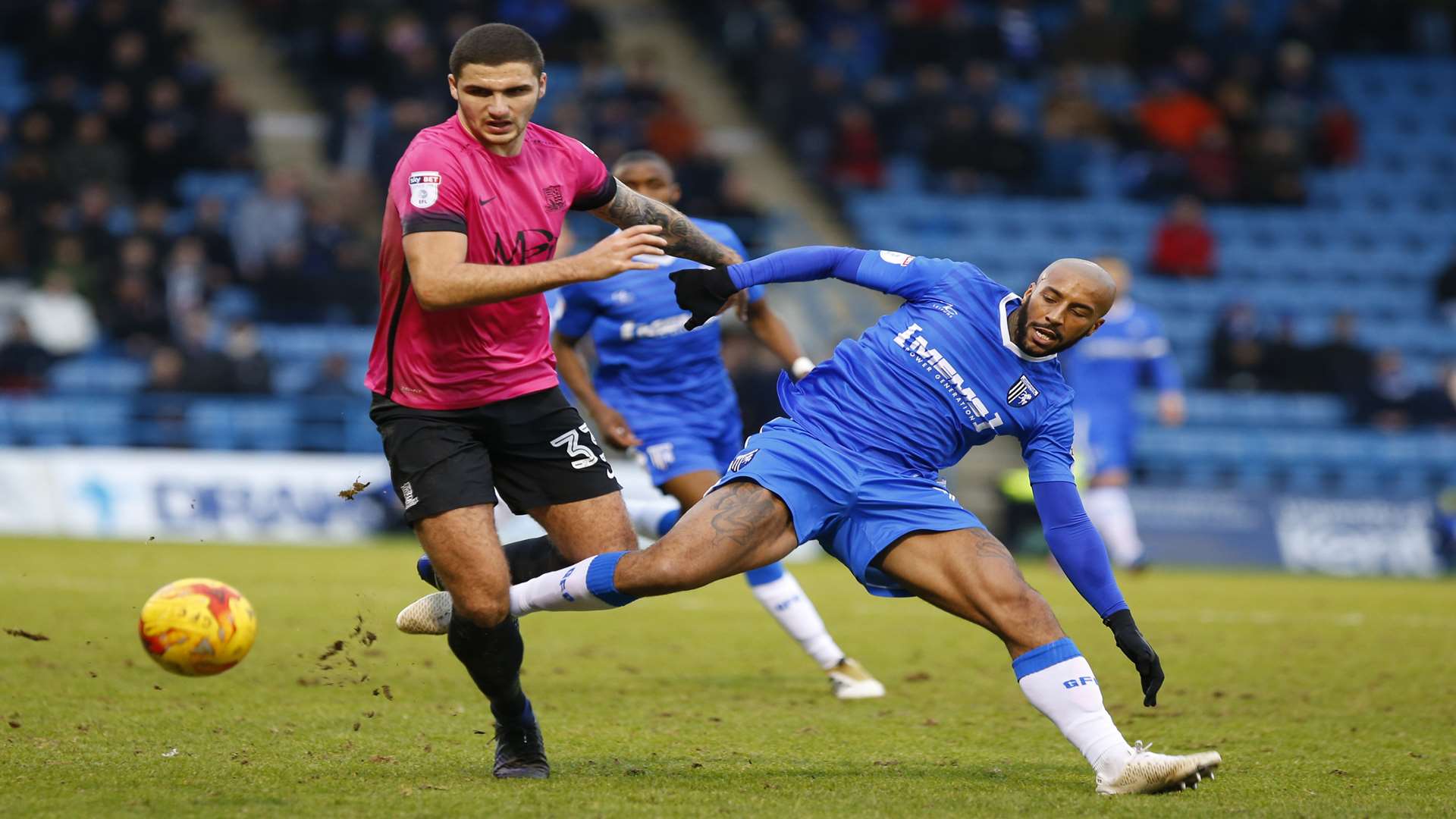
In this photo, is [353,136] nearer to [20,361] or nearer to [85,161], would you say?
[85,161]

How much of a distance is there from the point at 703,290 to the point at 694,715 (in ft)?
7.58

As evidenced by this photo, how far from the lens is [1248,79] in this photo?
74.3 ft

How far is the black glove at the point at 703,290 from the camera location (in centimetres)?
596

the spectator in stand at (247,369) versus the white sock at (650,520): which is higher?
the spectator in stand at (247,369)

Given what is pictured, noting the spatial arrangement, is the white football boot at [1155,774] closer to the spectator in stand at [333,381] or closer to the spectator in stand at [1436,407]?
the spectator in stand at [333,381]

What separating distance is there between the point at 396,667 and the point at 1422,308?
16.9m

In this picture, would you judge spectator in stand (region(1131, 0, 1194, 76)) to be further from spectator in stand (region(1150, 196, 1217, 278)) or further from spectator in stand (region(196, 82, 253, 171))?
spectator in stand (region(196, 82, 253, 171))

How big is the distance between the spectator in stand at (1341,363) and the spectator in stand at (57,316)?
45.3ft

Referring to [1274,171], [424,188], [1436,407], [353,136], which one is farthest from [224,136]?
[424,188]

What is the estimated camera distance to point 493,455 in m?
5.90

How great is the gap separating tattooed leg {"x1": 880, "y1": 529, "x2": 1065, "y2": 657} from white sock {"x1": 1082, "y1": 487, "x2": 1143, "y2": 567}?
8.65 m

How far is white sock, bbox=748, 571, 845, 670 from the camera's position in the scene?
8.28m

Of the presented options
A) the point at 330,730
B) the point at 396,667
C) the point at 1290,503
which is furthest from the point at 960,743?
the point at 1290,503

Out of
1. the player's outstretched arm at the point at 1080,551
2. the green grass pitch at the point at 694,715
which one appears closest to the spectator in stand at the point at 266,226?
the green grass pitch at the point at 694,715
